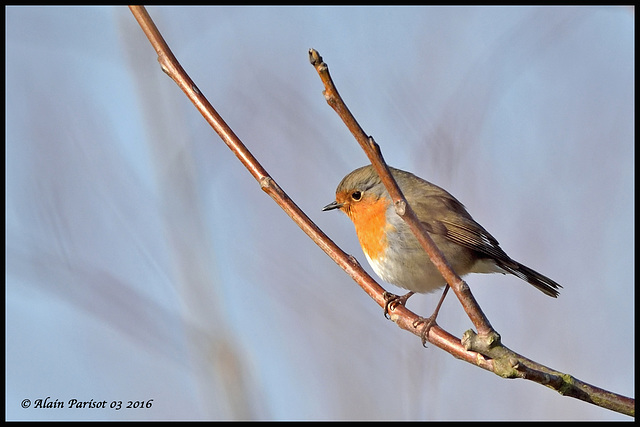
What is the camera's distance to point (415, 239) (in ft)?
11.0

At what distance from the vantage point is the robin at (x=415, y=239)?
129 inches

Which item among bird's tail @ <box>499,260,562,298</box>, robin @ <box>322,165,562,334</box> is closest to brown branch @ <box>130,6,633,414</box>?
robin @ <box>322,165,562,334</box>

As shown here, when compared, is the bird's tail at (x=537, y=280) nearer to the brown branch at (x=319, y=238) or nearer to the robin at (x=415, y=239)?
the robin at (x=415, y=239)

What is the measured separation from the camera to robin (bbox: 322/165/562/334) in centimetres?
327

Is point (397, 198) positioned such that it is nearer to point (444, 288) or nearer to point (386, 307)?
point (386, 307)

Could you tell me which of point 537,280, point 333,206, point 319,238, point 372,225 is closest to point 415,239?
point 372,225

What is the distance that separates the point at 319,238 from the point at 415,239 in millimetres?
1221

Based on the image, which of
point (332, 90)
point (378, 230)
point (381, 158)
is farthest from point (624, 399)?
point (378, 230)

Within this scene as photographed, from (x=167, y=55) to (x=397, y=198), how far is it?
870mm

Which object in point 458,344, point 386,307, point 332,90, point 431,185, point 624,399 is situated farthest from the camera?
point 431,185

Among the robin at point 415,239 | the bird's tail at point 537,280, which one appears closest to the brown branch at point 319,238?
the robin at point 415,239

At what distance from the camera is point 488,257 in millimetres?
3424

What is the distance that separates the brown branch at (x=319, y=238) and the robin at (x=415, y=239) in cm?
83

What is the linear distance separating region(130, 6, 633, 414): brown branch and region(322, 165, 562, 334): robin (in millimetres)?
831
